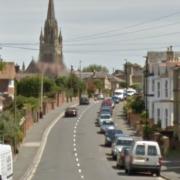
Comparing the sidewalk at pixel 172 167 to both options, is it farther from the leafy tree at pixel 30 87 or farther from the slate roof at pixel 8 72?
the leafy tree at pixel 30 87

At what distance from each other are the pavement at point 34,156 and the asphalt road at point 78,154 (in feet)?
2.75

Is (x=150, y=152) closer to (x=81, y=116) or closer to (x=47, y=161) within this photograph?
(x=47, y=161)

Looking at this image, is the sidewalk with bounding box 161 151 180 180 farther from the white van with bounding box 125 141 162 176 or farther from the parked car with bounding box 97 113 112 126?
Result: the parked car with bounding box 97 113 112 126

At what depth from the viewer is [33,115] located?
316 ft

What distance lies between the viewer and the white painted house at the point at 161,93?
79812mm

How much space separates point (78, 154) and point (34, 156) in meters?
3.77

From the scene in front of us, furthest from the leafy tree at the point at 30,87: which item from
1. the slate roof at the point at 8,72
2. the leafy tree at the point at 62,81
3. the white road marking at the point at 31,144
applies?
the white road marking at the point at 31,144

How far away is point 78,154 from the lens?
65500 millimetres

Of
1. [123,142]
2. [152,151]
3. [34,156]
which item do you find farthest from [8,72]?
[152,151]

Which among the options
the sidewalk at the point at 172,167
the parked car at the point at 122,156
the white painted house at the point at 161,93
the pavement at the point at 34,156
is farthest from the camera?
the white painted house at the point at 161,93

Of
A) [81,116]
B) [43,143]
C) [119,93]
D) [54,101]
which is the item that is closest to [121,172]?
[43,143]

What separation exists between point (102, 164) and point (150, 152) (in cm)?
1000

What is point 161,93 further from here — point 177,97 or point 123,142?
point 123,142

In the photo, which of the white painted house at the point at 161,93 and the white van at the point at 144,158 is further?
the white painted house at the point at 161,93
